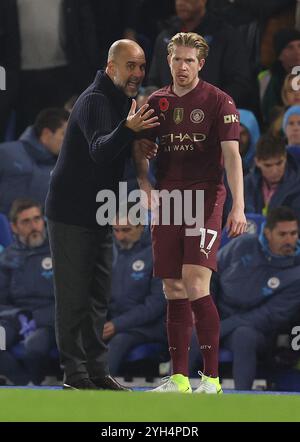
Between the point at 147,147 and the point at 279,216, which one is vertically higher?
the point at 147,147

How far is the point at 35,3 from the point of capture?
28.5ft

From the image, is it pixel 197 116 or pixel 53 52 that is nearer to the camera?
pixel 197 116

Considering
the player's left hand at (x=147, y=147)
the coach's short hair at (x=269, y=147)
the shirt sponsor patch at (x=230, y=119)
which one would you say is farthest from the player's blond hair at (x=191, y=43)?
the coach's short hair at (x=269, y=147)

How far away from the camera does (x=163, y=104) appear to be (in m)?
5.94

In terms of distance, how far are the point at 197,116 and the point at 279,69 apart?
2.72 m

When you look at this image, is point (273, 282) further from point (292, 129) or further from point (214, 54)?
point (214, 54)

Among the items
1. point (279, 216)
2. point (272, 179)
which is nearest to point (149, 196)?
point (279, 216)

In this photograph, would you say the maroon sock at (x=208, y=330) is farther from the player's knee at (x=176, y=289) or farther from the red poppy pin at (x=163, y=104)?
the red poppy pin at (x=163, y=104)

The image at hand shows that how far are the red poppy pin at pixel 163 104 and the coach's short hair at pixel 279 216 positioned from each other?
2.08m

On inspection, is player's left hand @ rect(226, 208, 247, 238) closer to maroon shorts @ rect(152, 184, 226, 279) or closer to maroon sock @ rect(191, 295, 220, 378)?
maroon shorts @ rect(152, 184, 226, 279)

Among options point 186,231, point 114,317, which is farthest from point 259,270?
point 186,231

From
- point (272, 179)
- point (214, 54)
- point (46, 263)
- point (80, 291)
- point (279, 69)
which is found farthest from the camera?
point (279, 69)
